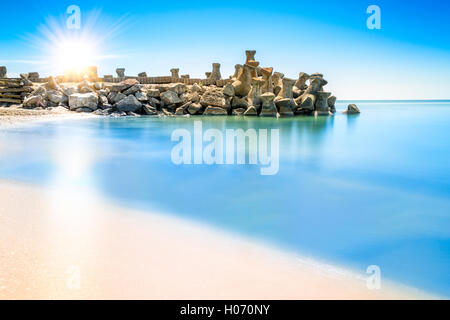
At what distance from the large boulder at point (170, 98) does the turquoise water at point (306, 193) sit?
15084 mm

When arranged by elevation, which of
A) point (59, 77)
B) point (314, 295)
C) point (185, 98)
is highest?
point (59, 77)

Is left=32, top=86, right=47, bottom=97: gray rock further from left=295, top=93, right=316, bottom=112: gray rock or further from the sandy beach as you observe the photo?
left=295, top=93, right=316, bottom=112: gray rock

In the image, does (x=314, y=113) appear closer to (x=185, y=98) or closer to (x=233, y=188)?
(x=185, y=98)

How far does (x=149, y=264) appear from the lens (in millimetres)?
2801

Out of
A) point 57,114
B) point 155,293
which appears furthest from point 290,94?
point 155,293

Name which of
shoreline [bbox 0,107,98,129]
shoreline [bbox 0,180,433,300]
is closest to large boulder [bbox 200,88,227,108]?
shoreline [bbox 0,107,98,129]

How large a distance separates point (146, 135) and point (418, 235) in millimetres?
10883

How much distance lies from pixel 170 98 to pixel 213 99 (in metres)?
3.40

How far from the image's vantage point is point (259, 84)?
2386 centimetres

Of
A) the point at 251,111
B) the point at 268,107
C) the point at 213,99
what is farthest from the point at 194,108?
the point at 268,107

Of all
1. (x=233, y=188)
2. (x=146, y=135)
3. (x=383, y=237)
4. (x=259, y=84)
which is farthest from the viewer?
(x=259, y=84)

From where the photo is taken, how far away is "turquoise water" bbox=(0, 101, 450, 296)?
337cm

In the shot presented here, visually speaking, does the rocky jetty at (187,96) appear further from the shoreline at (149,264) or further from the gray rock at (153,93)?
the shoreline at (149,264)

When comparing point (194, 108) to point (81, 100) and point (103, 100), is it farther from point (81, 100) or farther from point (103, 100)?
point (81, 100)
